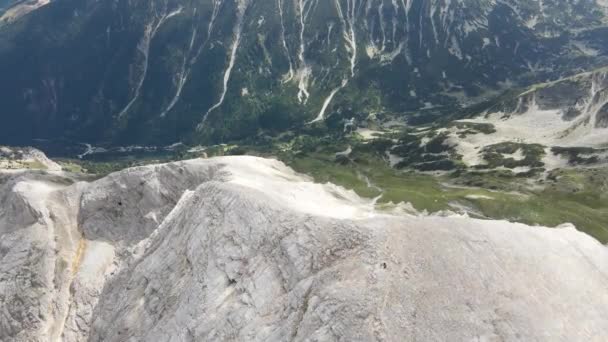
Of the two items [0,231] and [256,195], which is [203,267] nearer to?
[256,195]

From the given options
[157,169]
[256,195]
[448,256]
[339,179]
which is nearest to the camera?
[448,256]

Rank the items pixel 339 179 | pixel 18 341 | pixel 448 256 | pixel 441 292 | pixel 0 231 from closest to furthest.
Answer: pixel 441 292 → pixel 448 256 → pixel 18 341 → pixel 0 231 → pixel 339 179

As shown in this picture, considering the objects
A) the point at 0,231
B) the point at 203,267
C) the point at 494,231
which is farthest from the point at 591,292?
the point at 0,231

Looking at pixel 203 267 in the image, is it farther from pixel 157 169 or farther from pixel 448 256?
pixel 157 169

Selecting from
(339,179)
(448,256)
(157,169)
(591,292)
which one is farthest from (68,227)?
(339,179)

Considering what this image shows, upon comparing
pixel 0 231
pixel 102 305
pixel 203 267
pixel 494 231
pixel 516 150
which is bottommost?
pixel 516 150

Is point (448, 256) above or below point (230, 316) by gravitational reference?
above

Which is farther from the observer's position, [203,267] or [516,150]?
[516,150]
